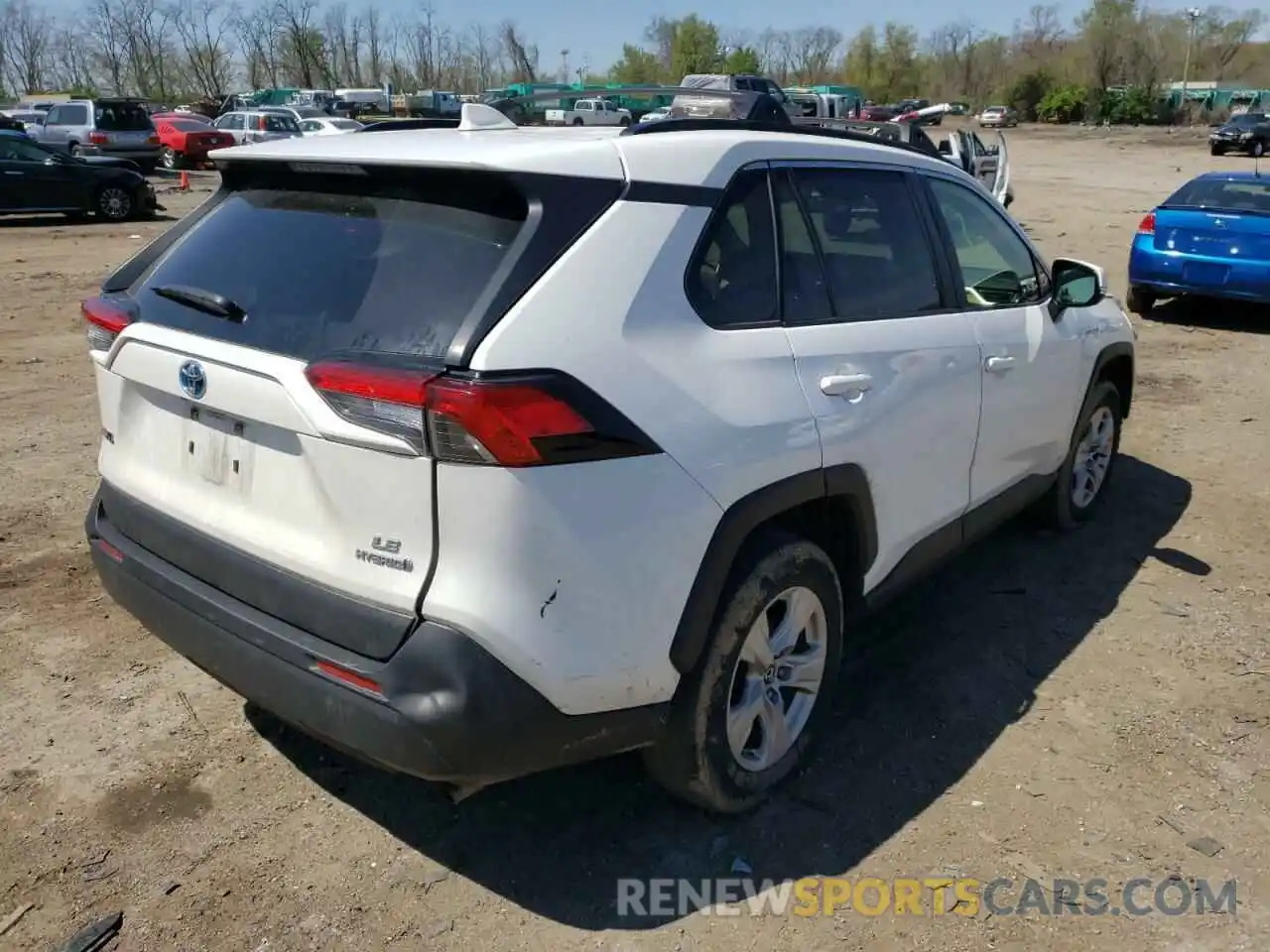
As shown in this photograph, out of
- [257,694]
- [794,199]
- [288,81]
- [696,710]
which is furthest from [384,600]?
[288,81]

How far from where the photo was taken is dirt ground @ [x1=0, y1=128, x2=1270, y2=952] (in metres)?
2.64

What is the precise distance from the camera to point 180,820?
2957 millimetres

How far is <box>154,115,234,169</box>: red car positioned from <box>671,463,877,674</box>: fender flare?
27.5 meters

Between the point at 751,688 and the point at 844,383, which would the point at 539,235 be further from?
the point at 751,688

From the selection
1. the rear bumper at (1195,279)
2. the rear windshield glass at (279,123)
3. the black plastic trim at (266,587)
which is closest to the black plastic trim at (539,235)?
the black plastic trim at (266,587)

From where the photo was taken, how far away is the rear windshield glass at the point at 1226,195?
1035 cm

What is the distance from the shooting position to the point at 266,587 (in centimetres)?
249

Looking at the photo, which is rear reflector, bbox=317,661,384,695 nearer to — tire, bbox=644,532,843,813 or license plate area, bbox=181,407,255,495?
license plate area, bbox=181,407,255,495

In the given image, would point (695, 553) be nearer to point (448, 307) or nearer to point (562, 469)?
point (562, 469)

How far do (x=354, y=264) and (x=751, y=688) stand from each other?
5.08 ft

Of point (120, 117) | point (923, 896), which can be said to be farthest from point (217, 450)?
point (120, 117)

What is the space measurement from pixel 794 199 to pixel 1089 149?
165 feet

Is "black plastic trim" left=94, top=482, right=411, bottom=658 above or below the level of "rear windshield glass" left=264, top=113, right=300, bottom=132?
below

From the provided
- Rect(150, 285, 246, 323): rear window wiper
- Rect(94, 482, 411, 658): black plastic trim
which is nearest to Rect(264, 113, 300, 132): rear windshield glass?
Rect(150, 285, 246, 323): rear window wiper
